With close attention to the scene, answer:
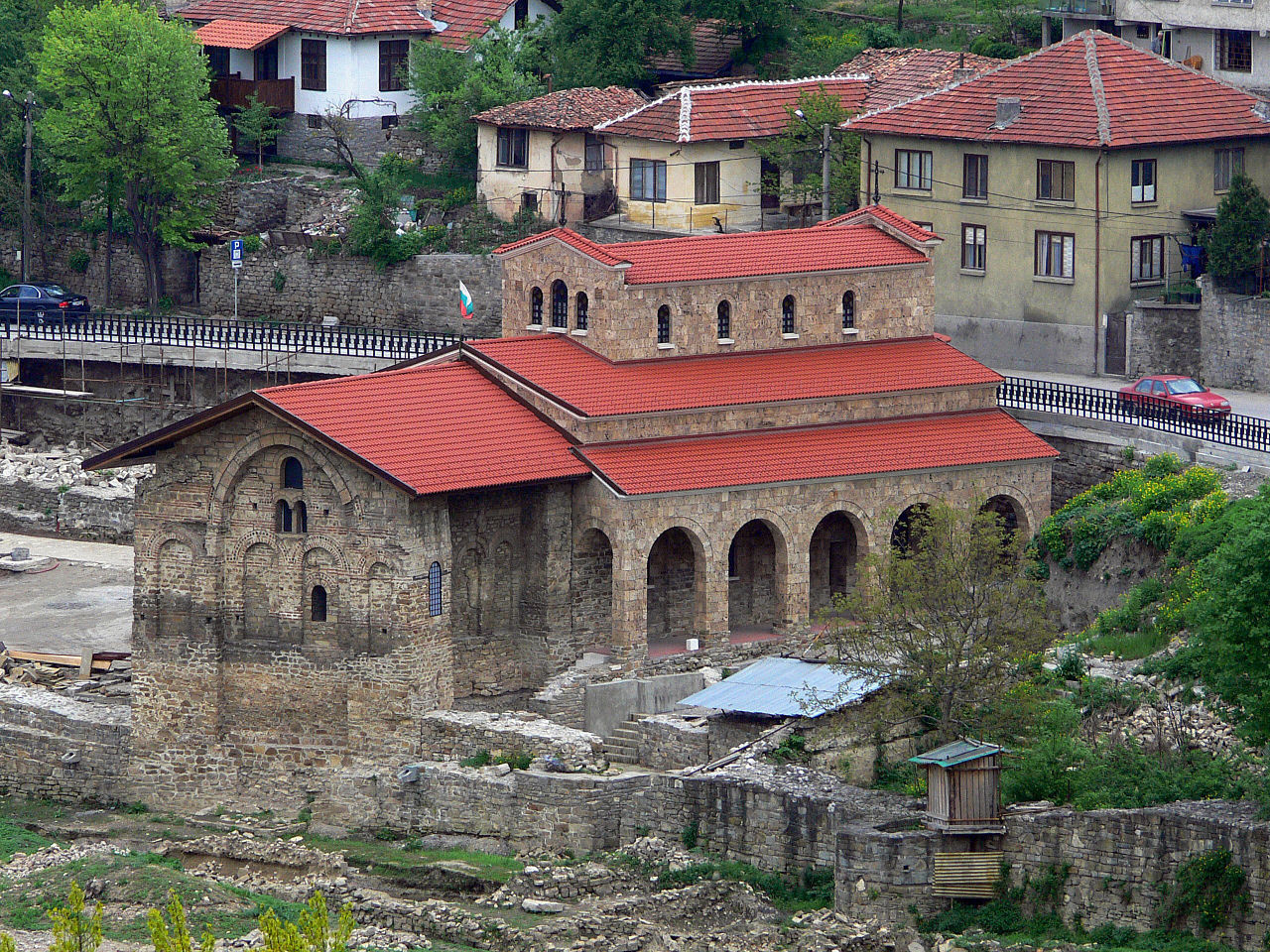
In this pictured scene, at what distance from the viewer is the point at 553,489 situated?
229 ft

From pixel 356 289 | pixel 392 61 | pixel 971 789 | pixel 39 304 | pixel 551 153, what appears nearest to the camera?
pixel 971 789

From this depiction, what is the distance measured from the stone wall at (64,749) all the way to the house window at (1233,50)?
45.0m

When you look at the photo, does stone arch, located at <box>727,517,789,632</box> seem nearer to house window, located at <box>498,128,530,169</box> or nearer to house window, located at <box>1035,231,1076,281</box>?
house window, located at <box>1035,231,1076,281</box>

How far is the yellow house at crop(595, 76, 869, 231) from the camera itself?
317ft

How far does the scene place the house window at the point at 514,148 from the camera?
100625mm

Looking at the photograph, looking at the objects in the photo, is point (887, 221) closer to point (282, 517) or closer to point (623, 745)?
point (623, 745)

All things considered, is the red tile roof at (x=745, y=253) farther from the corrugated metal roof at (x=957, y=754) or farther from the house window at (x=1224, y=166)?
the corrugated metal roof at (x=957, y=754)

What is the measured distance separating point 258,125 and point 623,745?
44.4 m

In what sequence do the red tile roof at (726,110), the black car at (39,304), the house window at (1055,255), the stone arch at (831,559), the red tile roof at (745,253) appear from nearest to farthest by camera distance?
1. the red tile roof at (745,253)
2. the stone arch at (831,559)
3. the house window at (1055,255)
4. the red tile roof at (726,110)
5. the black car at (39,304)

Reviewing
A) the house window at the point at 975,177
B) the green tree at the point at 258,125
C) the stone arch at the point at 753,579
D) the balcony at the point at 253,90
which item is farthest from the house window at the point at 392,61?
the stone arch at the point at 753,579

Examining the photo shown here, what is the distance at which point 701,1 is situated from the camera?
343 feet

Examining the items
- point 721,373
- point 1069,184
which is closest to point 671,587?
point 721,373

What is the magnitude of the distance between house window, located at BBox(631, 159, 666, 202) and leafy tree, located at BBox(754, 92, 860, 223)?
3.33 meters

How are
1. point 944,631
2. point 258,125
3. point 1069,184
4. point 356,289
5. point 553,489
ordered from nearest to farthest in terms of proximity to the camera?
point 944,631 → point 553,489 → point 1069,184 → point 356,289 → point 258,125
